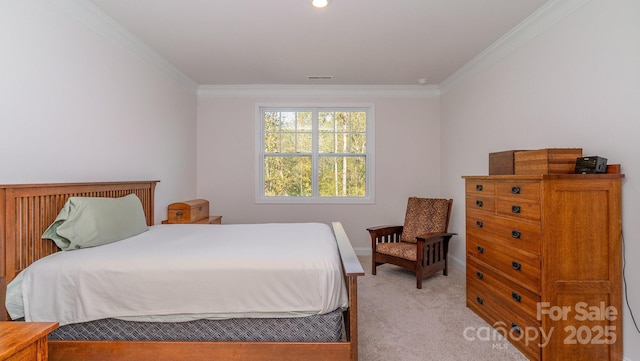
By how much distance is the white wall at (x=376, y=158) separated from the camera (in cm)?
470

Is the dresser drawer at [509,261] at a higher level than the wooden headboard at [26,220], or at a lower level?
lower

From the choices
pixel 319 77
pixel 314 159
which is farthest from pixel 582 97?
pixel 314 159

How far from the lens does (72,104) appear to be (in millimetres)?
2354

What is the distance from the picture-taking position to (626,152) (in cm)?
190

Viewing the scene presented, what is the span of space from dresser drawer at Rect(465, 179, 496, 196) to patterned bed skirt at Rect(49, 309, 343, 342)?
171 cm

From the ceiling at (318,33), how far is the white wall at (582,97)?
0.39 metres

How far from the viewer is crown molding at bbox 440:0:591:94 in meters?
2.37

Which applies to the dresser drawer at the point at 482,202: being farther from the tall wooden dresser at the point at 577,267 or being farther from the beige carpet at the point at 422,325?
the beige carpet at the point at 422,325

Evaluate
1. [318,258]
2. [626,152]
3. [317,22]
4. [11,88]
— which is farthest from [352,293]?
[11,88]

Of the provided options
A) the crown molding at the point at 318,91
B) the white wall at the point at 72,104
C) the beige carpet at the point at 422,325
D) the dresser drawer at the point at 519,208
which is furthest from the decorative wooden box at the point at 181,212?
the dresser drawer at the point at 519,208

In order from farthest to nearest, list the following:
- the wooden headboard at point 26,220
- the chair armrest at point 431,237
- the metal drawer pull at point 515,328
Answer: the chair armrest at point 431,237 < the metal drawer pull at point 515,328 < the wooden headboard at point 26,220

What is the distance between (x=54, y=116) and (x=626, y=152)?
394 centimetres

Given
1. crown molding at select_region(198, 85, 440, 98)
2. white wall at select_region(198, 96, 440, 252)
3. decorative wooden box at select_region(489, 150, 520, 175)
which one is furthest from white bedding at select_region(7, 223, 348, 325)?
crown molding at select_region(198, 85, 440, 98)

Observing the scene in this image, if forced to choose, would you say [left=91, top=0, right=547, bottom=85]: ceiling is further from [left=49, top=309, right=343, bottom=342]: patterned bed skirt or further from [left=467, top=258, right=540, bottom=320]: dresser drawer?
[left=49, top=309, right=343, bottom=342]: patterned bed skirt
